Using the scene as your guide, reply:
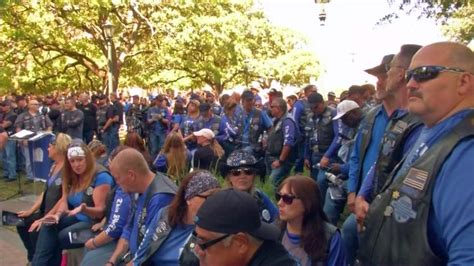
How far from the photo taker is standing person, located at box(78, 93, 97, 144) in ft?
51.6

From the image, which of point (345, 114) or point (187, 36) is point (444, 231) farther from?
point (187, 36)

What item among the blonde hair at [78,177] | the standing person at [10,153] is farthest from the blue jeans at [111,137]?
the blonde hair at [78,177]

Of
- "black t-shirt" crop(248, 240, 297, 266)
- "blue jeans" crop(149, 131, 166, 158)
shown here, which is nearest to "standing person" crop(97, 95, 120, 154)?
"blue jeans" crop(149, 131, 166, 158)

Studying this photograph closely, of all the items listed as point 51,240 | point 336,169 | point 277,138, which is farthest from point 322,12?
point 51,240

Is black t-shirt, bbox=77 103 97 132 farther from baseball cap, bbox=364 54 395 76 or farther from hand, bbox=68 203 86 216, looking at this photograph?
baseball cap, bbox=364 54 395 76

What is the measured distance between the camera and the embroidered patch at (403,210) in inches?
82.3

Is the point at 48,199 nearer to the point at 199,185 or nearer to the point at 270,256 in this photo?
the point at 199,185

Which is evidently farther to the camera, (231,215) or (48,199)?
(48,199)

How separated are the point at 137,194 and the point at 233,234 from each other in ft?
8.16

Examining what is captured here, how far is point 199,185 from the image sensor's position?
3816 mm

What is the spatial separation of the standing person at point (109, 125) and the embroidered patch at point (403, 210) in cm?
1445

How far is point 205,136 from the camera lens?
7.36 m

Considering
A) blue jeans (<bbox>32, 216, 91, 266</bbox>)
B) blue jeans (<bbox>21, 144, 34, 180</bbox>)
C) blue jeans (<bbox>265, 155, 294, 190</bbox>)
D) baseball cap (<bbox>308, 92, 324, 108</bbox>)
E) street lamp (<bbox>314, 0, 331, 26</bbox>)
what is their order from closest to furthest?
blue jeans (<bbox>32, 216, 91, 266</bbox>) → baseball cap (<bbox>308, 92, 324, 108</bbox>) → blue jeans (<bbox>265, 155, 294, 190</bbox>) → street lamp (<bbox>314, 0, 331, 26</bbox>) → blue jeans (<bbox>21, 144, 34, 180</bbox>)

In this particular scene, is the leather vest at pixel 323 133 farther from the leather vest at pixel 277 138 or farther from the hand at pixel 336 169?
the hand at pixel 336 169
